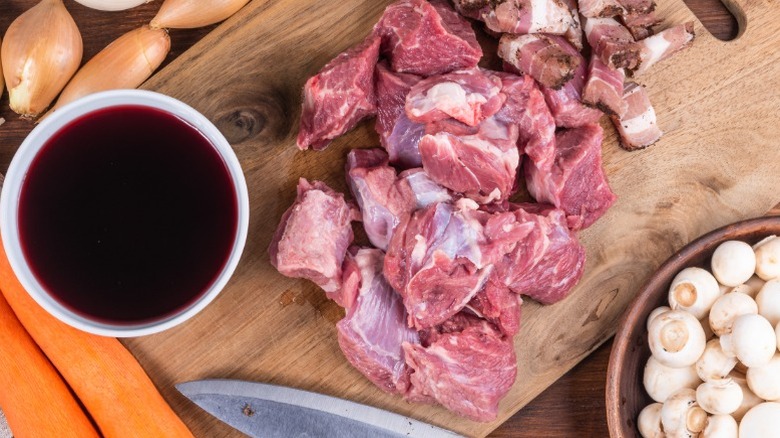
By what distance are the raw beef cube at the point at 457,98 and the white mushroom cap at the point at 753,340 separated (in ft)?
3.26

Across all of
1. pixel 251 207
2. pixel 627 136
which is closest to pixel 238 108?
pixel 251 207

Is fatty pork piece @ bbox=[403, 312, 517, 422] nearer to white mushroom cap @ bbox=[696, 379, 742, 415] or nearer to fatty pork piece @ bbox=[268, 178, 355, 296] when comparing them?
fatty pork piece @ bbox=[268, 178, 355, 296]

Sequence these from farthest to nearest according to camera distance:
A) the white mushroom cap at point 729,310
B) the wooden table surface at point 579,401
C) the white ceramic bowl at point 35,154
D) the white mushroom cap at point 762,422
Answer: the wooden table surface at point 579,401
the white mushroom cap at point 729,310
the white mushroom cap at point 762,422
the white ceramic bowl at point 35,154

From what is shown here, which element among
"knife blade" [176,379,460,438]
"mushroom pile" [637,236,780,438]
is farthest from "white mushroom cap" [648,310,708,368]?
"knife blade" [176,379,460,438]

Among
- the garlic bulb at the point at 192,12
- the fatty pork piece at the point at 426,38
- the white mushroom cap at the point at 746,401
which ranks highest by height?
the garlic bulb at the point at 192,12

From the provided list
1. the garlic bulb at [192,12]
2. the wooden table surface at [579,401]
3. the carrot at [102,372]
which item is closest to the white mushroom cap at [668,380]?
the wooden table surface at [579,401]

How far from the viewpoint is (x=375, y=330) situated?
8.12ft

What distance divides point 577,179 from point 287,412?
3.94 feet

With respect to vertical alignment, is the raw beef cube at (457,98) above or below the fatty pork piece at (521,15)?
below

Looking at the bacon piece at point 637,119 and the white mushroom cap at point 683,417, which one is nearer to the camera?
the white mushroom cap at point 683,417

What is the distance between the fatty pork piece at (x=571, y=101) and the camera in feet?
8.21

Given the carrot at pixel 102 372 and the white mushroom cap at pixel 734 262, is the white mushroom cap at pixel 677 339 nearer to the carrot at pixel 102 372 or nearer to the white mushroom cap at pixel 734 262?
the white mushroom cap at pixel 734 262

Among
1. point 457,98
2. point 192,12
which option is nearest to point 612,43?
point 457,98

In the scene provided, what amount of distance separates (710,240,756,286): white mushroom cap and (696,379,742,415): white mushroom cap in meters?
0.32
